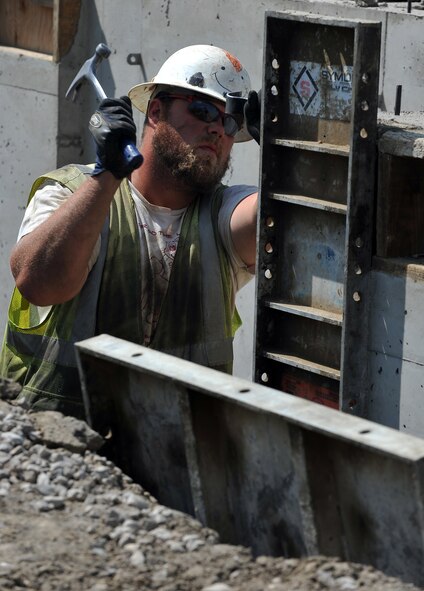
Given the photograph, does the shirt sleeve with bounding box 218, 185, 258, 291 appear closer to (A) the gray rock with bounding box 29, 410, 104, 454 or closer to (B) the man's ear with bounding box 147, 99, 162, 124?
(B) the man's ear with bounding box 147, 99, 162, 124

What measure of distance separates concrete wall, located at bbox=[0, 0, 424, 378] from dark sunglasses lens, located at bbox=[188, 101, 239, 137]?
1312 mm

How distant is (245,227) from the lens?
513cm

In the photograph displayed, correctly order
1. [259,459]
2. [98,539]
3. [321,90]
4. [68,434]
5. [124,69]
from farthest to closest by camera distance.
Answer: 1. [124,69]
2. [321,90]
3. [68,434]
4. [259,459]
5. [98,539]

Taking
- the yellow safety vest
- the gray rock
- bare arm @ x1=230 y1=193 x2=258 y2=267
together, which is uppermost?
bare arm @ x1=230 y1=193 x2=258 y2=267

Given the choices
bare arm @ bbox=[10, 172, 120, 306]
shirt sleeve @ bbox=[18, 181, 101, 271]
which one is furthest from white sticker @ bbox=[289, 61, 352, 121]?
shirt sleeve @ bbox=[18, 181, 101, 271]

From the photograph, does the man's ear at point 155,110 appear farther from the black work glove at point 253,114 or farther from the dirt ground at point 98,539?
the dirt ground at point 98,539

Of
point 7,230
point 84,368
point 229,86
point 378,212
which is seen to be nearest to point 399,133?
point 378,212

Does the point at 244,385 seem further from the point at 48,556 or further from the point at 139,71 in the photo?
the point at 139,71

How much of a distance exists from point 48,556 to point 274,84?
2183mm

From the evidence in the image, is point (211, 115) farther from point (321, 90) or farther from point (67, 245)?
point (67, 245)

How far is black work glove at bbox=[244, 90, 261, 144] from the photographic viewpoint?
5.05 m

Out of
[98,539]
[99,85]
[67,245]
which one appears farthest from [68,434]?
[99,85]

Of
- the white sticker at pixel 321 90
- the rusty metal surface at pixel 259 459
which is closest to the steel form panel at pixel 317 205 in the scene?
the white sticker at pixel 321 90

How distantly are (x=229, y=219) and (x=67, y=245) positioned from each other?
75cm
